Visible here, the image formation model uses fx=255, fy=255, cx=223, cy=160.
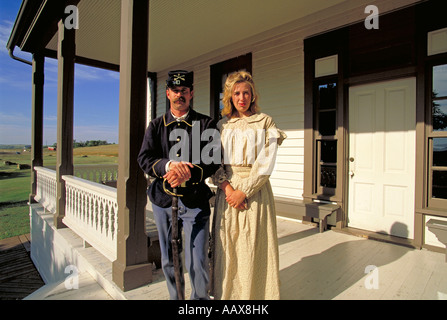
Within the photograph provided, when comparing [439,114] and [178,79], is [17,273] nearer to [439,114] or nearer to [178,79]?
[178,79]

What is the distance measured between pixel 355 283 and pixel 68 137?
170 inches

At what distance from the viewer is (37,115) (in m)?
5.63

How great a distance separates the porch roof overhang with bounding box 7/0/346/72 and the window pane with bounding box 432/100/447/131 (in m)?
1.85

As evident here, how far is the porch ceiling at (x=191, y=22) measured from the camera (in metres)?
3.70

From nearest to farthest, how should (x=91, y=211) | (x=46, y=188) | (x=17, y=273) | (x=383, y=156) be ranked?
(x=91, y=211), (x=383, y=156), (x=17, y=273), (x=46, y=188)

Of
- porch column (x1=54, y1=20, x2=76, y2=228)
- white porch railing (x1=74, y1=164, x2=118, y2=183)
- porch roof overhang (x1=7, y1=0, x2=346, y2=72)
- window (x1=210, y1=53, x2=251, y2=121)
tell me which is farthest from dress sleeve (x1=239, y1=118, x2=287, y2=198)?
white porch railing (x1=74, y1=164, x2=118, y2=183)

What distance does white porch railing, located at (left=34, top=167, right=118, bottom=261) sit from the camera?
2.65 m

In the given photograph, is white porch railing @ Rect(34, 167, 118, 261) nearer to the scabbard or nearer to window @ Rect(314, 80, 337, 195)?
the scabbard

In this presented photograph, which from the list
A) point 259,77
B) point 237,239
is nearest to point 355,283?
point 237,239

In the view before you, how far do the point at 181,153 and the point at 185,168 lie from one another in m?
0.19

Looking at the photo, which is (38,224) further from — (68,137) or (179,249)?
(179,249)

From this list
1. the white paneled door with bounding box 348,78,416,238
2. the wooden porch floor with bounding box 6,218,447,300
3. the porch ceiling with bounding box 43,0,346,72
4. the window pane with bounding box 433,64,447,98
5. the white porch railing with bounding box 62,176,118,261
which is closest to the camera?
the wooden porch floor with bounding box 6,218,447,300

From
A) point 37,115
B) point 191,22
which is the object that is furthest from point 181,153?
point 37,115

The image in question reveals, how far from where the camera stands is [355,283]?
228 centimetres
